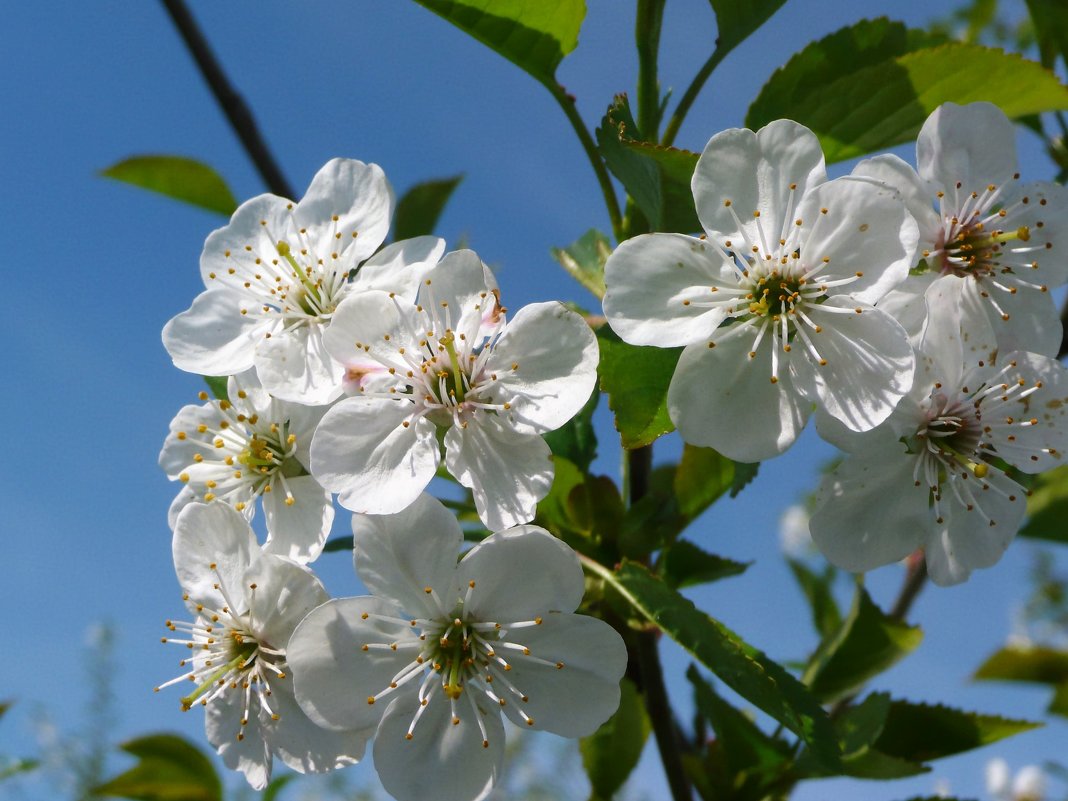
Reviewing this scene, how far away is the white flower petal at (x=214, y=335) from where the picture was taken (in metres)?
1.50

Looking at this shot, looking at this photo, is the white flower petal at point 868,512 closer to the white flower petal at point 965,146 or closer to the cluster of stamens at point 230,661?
Result: the white flower petal at point 965,146

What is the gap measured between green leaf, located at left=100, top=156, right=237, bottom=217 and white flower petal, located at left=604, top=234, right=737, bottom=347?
1510 mm

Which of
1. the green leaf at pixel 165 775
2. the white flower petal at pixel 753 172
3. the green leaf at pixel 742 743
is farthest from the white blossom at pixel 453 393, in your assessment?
the green leaf at pixel 165 775

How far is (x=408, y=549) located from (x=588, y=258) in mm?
583

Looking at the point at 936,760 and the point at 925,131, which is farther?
the point at 936,760

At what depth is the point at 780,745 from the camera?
1712 mm

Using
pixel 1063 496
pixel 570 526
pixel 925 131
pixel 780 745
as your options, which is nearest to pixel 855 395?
pixel 925 131

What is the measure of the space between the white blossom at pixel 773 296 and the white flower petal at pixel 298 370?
0.40 metres

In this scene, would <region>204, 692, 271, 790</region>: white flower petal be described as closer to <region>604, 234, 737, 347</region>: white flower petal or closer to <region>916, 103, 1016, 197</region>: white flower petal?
<region>604, 234, 737, 347</region>: white flower petal

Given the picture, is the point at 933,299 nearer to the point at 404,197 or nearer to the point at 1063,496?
the point at 1063,496

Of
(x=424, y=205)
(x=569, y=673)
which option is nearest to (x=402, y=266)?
(x=569, y=673)

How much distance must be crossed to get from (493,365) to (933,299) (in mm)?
574

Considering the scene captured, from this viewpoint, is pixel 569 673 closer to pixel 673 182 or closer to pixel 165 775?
pixel 673 182

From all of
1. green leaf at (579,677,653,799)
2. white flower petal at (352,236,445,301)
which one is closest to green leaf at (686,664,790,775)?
green leaf at (579,677,653,799)
